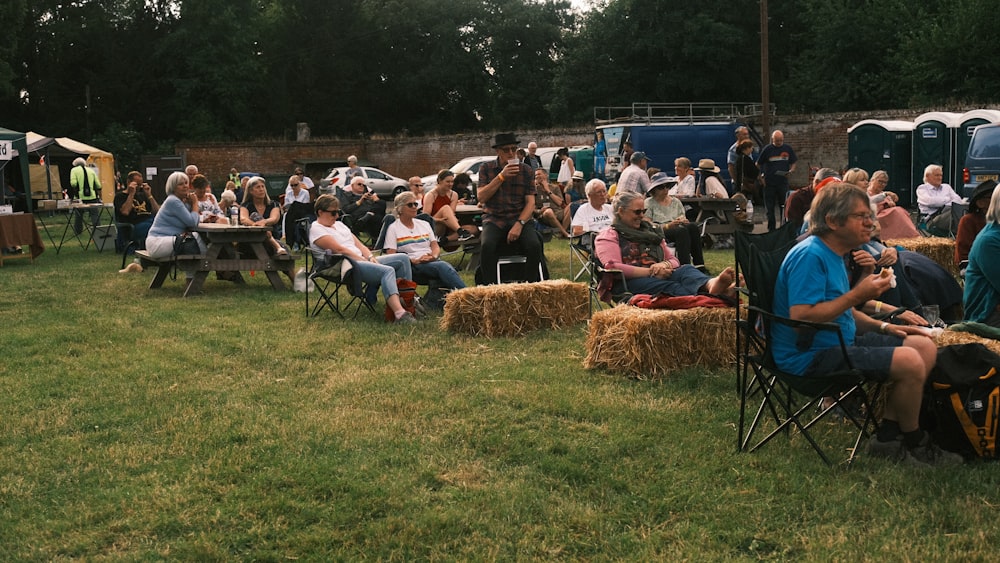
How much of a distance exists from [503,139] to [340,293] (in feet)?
9.29

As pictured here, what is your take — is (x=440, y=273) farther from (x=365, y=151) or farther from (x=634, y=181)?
(x=365, y=151)

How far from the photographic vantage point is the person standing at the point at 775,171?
15.6 meters

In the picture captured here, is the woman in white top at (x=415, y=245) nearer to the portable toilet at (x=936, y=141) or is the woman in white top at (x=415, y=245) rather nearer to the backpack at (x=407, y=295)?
the backpack at (x=407, y=295)

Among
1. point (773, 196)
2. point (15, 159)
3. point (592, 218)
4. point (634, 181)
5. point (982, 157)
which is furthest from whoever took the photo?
point (15, 159)

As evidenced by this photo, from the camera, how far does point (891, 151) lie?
2319cm

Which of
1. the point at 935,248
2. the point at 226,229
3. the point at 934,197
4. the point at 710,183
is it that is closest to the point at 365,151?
the point at 710,183

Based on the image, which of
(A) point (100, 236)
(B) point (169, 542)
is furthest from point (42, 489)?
(A) point (100, 236)

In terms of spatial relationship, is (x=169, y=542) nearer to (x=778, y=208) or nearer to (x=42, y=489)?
(x=42, y=489)

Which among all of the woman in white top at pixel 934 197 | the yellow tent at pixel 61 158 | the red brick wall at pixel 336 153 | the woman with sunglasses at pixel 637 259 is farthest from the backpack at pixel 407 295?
the red brick wall at pixel 336 153

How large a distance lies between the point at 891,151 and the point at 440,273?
55.8ft

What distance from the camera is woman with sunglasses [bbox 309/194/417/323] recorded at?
29.0 feet

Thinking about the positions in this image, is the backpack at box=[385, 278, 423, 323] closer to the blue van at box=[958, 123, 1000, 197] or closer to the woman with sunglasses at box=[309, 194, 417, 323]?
the woman with sunglasses at box=[309, 194, 417, 323]

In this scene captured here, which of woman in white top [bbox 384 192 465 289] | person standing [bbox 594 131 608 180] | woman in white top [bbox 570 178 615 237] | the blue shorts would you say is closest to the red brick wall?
person standing [bbox 594 131 608 180]

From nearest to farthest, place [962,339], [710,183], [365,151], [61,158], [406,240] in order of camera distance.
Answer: [962,339] < [406,240] < [710,183] < [61,158] < [365,151]
